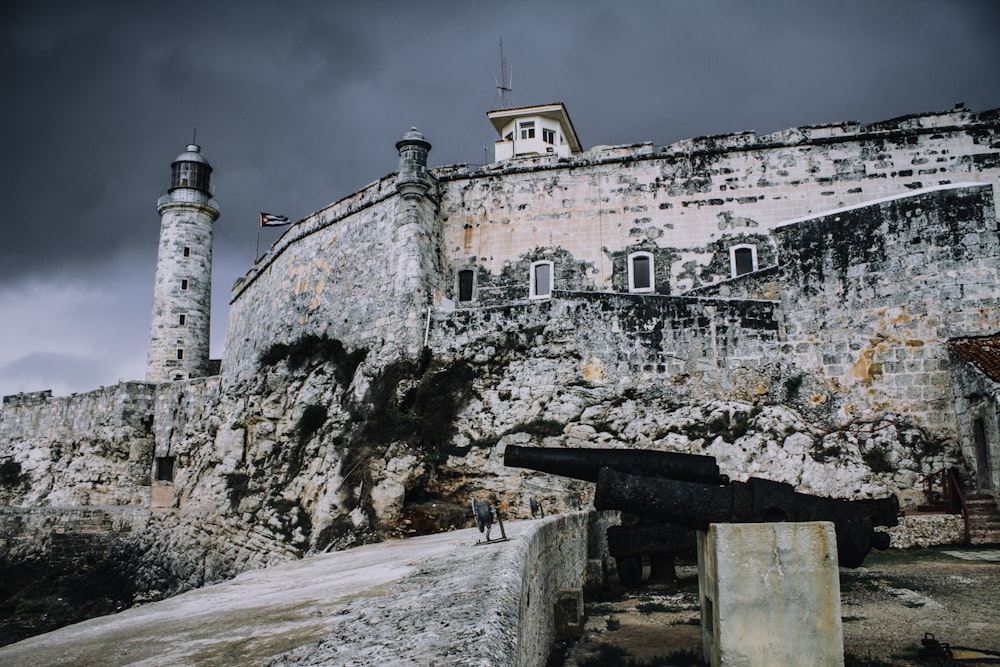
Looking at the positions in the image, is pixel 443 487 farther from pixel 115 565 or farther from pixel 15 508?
pixel 15 508

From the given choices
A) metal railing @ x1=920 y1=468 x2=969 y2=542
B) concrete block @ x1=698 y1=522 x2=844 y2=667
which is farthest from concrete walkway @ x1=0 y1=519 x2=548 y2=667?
metal railing @ x1=920 y1=468 x2=969 y2=542

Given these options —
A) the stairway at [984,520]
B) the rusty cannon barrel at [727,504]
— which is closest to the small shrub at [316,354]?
the stairway at [984,520]

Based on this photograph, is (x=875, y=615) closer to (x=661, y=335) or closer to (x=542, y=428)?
(x=661, y=335)

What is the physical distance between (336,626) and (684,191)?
18.3 meters

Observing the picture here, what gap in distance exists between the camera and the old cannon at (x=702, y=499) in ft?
18.2

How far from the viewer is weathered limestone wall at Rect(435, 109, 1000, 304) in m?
19.0

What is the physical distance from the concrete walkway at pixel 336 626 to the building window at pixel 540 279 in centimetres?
1460

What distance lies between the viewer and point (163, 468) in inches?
1109

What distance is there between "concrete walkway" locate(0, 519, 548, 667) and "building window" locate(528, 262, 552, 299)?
47.9ft

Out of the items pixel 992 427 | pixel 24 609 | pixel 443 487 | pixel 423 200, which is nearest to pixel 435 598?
pixel 992 427

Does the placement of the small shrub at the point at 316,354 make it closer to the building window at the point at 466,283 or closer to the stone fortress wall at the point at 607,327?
the stone fortress wall at the point at 607,327

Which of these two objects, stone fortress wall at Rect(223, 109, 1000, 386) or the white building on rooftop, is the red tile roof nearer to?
stone fortress wall at Rect(223, 109, 1000, 386)

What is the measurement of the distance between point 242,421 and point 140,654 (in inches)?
774

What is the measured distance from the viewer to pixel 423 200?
69.2 ft
